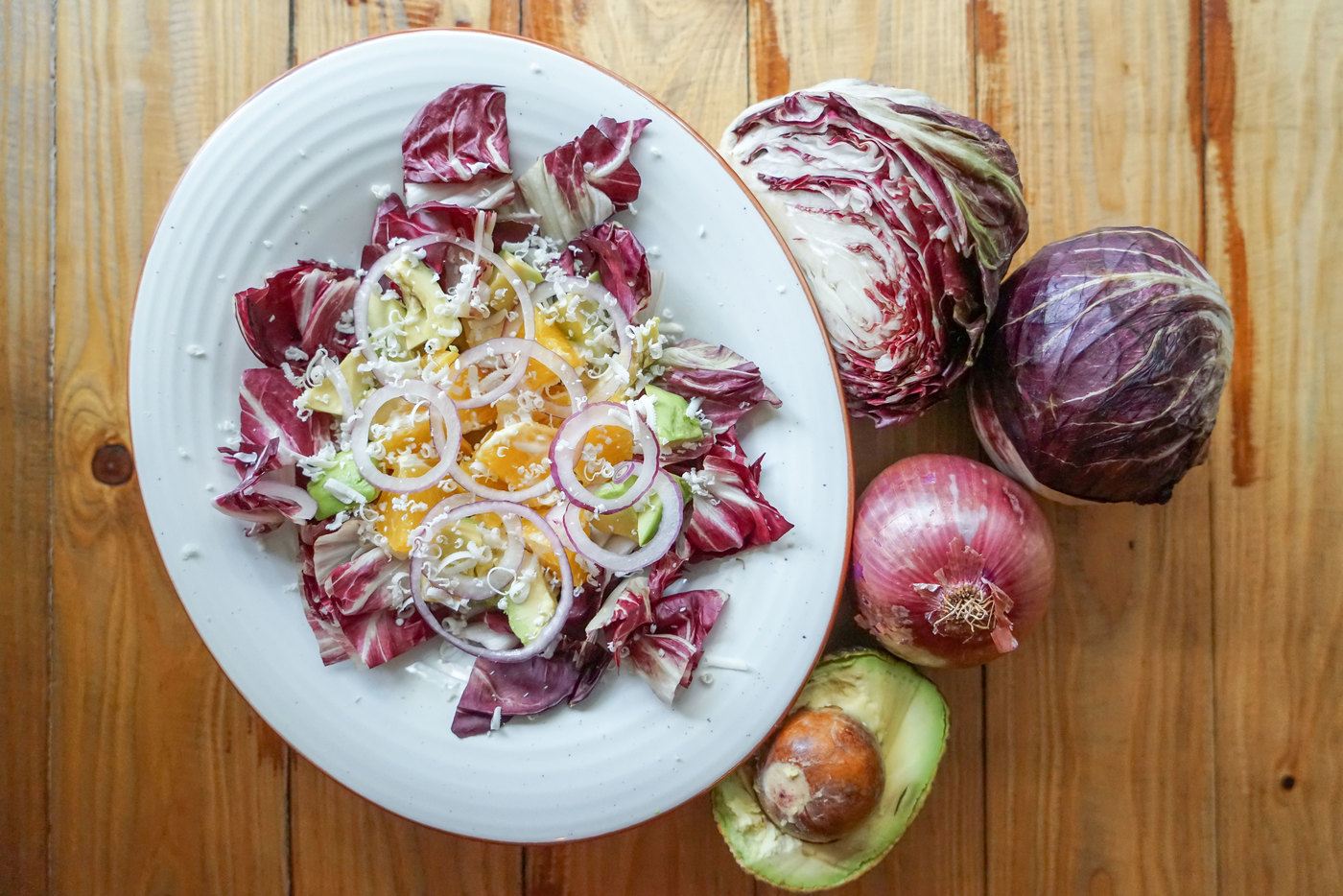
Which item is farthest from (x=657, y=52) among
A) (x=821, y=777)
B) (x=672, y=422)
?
(x=821, y=777)

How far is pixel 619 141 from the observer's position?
1016 millimetres

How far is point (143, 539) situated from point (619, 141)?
2.79 ft

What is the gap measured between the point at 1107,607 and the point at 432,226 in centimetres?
105

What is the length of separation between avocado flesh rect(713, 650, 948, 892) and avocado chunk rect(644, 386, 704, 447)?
1.20ft

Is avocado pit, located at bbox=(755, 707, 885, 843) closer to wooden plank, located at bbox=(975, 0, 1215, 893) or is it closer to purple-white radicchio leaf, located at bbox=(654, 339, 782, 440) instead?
wooden plank, located at bbox=(975, 0, 1215, 893)

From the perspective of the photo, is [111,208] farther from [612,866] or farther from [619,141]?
[612,866]

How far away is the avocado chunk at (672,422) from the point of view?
1014 millimetres

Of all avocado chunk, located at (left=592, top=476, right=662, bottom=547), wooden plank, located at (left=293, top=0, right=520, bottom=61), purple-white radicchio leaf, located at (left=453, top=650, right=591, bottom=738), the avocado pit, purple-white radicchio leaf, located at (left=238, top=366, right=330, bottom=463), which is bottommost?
the avocado pit

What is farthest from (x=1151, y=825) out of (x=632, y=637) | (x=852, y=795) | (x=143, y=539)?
(x=143, y=539)

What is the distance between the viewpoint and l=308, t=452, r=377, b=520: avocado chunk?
1.01 metres

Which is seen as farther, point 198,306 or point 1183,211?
point 1183,211

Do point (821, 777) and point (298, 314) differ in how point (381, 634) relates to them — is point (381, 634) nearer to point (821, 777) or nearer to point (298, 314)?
point (298, 314)

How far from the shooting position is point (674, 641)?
1.01 meters

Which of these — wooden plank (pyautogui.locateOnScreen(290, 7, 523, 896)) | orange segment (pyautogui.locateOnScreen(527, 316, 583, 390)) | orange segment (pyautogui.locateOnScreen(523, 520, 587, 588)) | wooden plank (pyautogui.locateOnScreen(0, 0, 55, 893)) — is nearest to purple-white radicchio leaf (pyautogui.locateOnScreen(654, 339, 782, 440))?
orange segment (pyautogui.locateOnScreen(527, 316, 583, 390))
